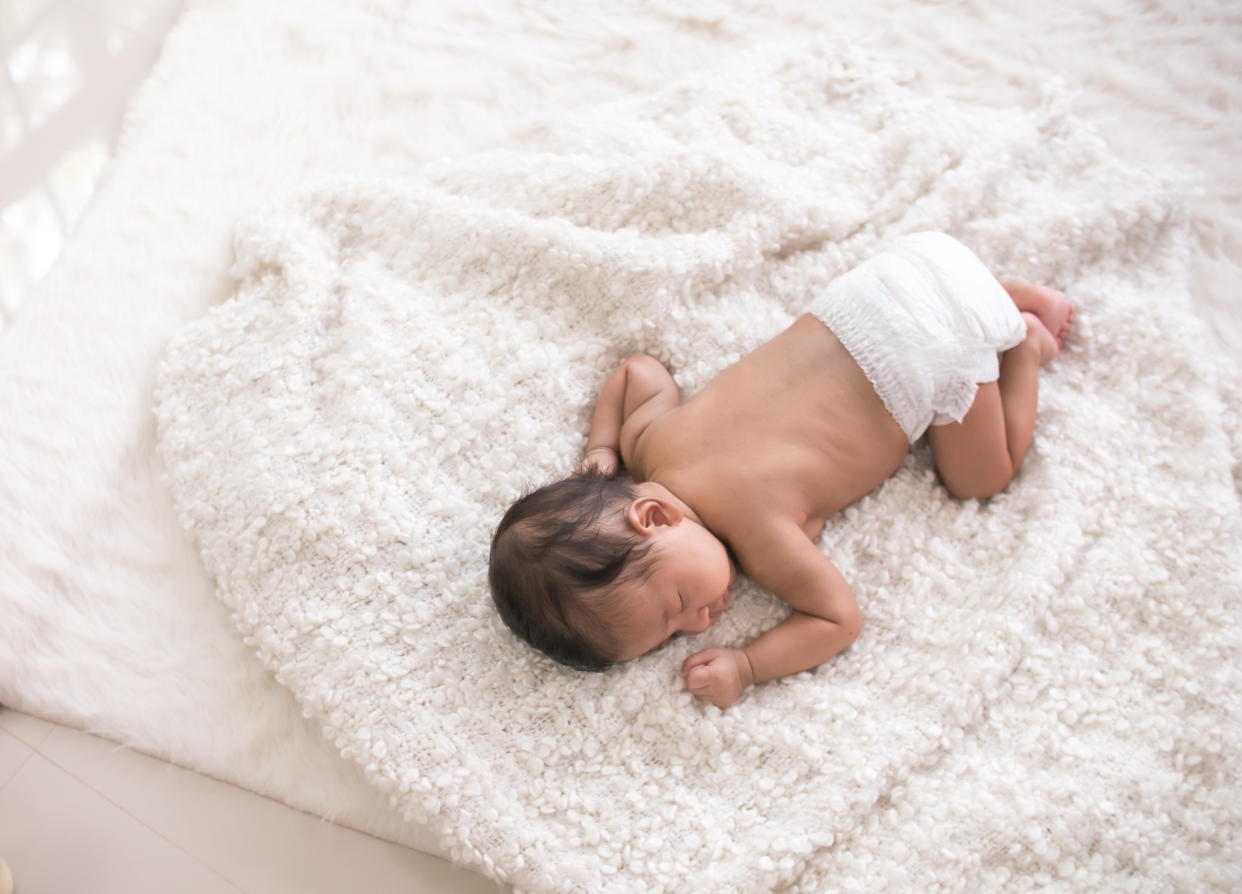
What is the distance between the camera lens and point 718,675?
3.53 feet

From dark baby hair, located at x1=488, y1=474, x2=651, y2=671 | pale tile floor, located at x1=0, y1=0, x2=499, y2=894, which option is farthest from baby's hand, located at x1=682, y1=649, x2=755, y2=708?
pale tile floor, located at x1=0, y1=0, x2=499, y2=894

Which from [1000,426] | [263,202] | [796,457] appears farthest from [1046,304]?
[263,202]

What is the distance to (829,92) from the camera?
151cm

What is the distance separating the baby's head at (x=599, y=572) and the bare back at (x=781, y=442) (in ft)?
0.20

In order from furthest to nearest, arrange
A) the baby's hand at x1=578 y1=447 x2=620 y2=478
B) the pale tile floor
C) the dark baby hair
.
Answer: the baby's hand at x1=578 y1=447 x2=620 y2=478, the pale tile floor, the dark baby hair

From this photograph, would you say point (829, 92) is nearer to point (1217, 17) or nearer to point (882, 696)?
point (1217, 17)

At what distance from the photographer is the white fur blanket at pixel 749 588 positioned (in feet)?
3.34

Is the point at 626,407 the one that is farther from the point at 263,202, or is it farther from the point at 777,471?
the point at 263,202

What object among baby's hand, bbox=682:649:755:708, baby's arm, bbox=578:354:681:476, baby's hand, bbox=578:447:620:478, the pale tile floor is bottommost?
the pale tile floor

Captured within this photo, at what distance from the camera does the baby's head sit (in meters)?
1.00

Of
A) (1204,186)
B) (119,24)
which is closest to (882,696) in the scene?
(1204,186)

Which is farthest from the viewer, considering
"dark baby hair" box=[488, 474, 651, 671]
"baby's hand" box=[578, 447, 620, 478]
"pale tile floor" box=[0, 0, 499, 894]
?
"baby's hand" box=[578, 447, 620, 478]

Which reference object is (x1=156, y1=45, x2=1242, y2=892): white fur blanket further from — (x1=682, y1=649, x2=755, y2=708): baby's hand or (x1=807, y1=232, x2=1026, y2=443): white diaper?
(x1=807, y1=232, x2=1026, y2=443): white diaper

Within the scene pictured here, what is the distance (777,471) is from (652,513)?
0.55 feet
